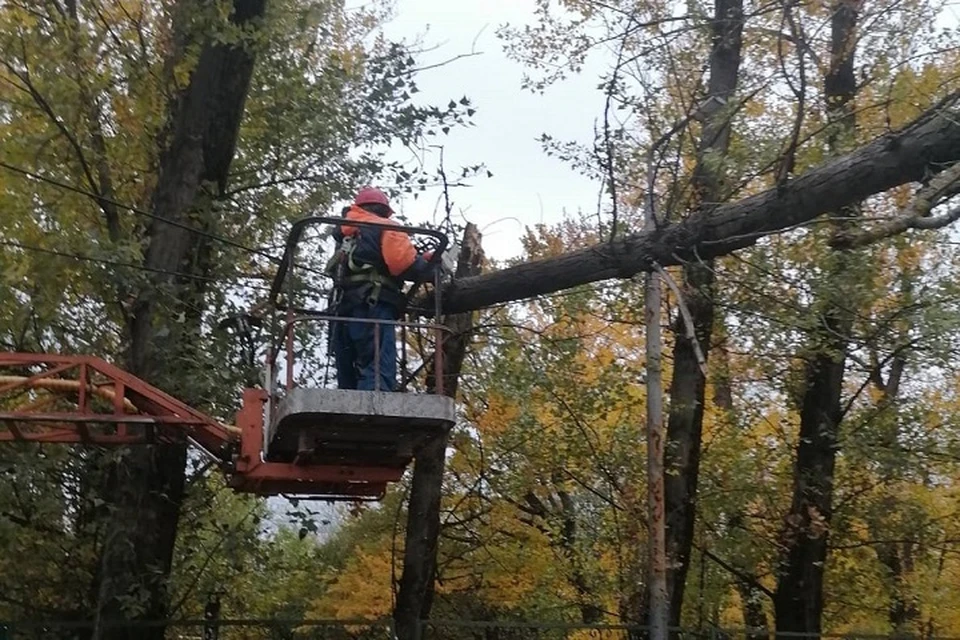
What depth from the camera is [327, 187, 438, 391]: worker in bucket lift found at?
281 inches

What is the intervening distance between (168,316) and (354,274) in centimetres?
328

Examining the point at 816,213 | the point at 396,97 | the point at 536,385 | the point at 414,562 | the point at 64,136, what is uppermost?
the point at 396,97

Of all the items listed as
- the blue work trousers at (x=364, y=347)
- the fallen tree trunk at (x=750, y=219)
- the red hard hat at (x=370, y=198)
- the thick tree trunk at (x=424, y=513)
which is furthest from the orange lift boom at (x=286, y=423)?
the thick tree trunk at (x=424, y=513)

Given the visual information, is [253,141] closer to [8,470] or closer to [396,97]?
[396,97]

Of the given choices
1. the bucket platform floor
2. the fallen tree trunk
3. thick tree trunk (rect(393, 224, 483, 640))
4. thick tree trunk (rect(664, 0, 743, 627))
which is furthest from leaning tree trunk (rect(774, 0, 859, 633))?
the bucket platform floor

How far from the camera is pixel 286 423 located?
6.64 metres

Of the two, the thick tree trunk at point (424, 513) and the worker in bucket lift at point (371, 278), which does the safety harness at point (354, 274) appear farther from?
the thick tree trunk at point (424, 513)

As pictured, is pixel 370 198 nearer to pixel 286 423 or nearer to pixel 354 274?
pixel 354 274

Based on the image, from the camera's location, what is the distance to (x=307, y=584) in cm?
2586

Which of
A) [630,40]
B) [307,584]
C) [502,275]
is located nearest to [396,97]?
[630,40]

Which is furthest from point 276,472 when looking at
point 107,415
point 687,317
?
point 687,317

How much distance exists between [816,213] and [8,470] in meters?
7.42

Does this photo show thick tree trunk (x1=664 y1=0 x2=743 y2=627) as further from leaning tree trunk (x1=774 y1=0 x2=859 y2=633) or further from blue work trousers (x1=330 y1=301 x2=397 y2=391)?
blue work trousers (x1=330 y1=301 x2=397 y2=391)

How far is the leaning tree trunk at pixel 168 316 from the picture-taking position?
973cm
